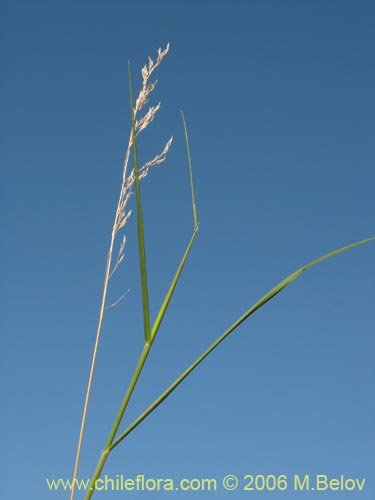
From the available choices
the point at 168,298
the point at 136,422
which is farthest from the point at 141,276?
the point at 136,422

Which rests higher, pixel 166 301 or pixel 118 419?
pixel 166 301

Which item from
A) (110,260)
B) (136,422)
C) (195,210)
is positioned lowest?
(136,422)

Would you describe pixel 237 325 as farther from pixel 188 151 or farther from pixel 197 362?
pixel 188 151

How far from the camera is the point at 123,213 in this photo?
1098mm

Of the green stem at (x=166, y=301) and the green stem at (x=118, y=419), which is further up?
the green stem at (x=166, y=301)

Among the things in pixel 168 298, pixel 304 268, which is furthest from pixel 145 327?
pixel 304 268

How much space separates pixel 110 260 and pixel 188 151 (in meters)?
0.38

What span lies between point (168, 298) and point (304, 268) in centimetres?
15

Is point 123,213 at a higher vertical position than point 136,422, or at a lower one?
higher

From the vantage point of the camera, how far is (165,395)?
62cm

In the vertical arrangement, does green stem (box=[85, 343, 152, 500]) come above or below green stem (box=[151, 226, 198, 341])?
below

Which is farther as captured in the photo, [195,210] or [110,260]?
[110,260]

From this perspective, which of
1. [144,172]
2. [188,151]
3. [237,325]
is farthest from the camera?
[144,172]

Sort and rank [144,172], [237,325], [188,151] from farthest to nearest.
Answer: [144,172]
[188,151]
[237,325]
